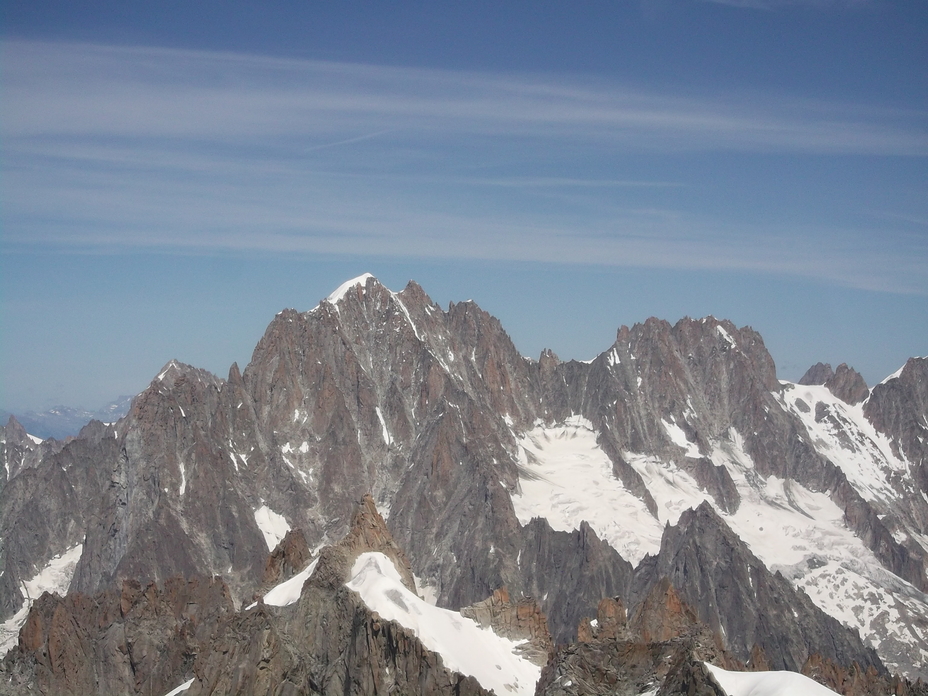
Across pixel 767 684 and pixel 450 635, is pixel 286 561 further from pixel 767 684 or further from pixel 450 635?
pixel 767 684

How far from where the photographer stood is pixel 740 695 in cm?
7056

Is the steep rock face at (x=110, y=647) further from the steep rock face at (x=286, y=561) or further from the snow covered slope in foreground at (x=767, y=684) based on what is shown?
the snow covered slope in foreground at (x=767, y=684)

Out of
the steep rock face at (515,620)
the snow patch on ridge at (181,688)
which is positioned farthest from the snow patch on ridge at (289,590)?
the steep rock face at (515,620)

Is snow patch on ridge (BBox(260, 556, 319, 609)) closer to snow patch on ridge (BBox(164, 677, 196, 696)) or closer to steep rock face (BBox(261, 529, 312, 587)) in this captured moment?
steep rock face (BBox(261, 529, 312, 587))

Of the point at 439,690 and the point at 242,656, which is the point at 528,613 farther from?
the point at 242,656

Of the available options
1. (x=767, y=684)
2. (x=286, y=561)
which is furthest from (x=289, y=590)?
(x=767, y=684)

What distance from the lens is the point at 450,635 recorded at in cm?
10244

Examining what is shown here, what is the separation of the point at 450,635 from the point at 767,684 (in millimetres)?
38514

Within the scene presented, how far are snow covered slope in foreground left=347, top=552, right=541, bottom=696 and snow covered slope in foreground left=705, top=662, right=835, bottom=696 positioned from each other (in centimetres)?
2697

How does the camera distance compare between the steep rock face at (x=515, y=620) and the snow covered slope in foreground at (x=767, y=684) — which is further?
the steep rock face at (x=515, y=620)

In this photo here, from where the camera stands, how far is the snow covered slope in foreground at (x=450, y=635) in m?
97.7

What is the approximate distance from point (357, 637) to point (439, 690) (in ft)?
30.4

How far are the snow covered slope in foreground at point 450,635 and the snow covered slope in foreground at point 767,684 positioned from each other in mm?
26972

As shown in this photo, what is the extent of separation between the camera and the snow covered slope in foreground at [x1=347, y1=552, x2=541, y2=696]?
9769 cm
